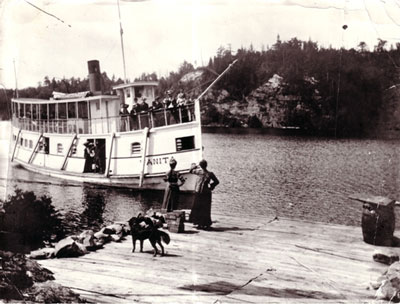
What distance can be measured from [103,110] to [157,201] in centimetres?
347

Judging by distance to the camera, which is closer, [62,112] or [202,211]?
[202,211]

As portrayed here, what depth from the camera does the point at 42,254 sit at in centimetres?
→ 525

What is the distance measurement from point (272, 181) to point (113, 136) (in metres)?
11.6

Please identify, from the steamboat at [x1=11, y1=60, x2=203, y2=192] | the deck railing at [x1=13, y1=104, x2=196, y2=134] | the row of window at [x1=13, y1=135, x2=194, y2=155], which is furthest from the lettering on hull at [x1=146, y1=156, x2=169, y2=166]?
the deck railing at [x1=13, y1=104, x2=196, y2=134]

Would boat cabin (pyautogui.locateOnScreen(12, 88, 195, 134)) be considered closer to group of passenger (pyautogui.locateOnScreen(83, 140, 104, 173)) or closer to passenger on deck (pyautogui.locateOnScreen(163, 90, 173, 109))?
passenger on deck (pyautogui.locateOnScreen(163, 90, 173, 109))

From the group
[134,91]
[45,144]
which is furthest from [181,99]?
[45,144]

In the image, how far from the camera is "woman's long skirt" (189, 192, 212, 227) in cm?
749

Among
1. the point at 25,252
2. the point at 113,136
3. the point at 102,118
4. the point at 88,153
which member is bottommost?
the point at 25,252

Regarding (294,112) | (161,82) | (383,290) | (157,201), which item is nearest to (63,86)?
(161,82)

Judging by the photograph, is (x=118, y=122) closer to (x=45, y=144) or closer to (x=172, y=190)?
(x=45, y=144)

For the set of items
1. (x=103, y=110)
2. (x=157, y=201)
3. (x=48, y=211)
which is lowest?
(x=157, y=201)

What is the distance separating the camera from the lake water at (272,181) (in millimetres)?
12641

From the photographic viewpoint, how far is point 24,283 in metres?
4.02

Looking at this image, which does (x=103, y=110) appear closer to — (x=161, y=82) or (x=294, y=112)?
(x=161, y=82)
